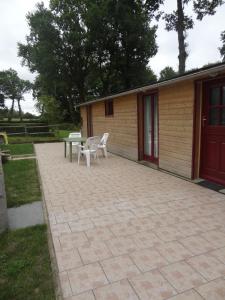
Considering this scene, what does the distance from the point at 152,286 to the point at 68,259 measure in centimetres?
83

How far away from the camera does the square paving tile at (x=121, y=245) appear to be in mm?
2469

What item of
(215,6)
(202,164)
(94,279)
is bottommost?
(94,279)

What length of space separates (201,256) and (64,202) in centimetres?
227

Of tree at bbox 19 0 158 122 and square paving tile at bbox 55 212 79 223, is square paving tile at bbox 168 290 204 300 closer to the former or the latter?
square paving tile at bbox 55 212 79 223

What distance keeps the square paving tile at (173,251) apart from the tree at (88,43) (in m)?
16.5

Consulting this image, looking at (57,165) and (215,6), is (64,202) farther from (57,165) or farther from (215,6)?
(215,6)

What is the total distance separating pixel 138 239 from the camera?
2.69m

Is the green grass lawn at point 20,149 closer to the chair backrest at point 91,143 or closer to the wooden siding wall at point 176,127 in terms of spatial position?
the chair backrest at point 91,143

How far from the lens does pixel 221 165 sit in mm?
4512

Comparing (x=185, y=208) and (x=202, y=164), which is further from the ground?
(x=202, y=164)

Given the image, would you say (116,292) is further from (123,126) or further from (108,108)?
(108,108)

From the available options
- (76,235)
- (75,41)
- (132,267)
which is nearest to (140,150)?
(76,235)

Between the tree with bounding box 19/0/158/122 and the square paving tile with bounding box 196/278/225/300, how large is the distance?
16.9m

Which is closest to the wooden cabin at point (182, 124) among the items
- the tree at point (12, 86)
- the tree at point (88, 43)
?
the tree at point (88, 43)
